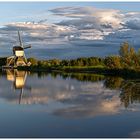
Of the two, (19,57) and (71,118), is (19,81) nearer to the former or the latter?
(71,118)

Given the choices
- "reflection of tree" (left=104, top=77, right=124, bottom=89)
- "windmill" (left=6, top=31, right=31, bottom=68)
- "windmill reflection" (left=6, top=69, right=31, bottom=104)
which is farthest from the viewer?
"windmill" (left=6, top=31, right=31, bottom=68)

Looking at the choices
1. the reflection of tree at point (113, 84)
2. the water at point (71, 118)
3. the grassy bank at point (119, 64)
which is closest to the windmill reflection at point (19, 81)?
the water at point (71, 118)

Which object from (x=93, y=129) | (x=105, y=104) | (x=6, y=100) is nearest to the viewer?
(x=93, y=129)

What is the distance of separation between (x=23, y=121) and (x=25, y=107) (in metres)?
3.44

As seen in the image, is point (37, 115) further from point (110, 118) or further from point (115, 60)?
point (115, 60)

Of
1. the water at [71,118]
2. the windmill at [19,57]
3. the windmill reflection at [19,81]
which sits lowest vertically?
the windmill at [19,57]

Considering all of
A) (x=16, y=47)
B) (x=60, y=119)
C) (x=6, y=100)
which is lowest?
(x=16, y=47)

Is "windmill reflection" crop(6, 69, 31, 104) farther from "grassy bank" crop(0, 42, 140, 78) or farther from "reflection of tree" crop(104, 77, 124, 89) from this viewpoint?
"grassy bank" crop(0, 42, 140, 78)

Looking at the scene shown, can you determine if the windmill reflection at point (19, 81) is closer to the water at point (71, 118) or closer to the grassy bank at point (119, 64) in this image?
the water at point (71, 118)

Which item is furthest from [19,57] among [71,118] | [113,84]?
[71,118]

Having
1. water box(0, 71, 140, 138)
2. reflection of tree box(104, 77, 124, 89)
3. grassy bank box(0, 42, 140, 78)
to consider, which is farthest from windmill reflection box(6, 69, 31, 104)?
grassy bank box(0, 42, 140, 78)

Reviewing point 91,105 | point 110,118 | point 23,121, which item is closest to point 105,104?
point 91,105

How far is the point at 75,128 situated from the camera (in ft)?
34.6

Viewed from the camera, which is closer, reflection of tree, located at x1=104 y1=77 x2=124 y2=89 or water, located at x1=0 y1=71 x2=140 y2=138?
water, located at x1=0 y1=71 x2=140 y2=138
